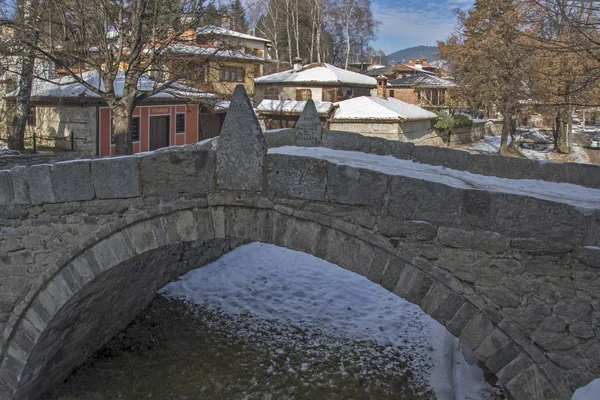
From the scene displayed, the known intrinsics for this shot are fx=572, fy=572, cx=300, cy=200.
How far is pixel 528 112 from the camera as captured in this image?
27.8 m

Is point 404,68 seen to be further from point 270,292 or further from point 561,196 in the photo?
point 561,196

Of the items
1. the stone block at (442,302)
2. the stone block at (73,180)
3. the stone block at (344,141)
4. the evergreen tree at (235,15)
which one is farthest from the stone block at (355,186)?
the evergreen tree at (235,15)

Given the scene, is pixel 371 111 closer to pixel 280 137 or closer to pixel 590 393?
pixel 280 137

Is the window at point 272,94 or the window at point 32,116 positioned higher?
the window at point 272,94

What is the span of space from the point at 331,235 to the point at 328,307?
4.68 metres

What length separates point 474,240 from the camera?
4.38 meters

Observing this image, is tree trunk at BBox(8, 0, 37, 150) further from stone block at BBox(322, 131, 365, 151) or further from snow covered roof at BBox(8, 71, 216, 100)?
stone block at BBox(322, 131, 365, 151)

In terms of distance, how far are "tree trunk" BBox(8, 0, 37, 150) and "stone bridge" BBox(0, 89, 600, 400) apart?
780cm

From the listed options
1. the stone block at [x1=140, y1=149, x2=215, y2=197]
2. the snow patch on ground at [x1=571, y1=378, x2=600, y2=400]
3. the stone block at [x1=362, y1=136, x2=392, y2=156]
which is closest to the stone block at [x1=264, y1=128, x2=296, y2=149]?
the stone block at [x1=362, y1=136, x2=392, y2=156]

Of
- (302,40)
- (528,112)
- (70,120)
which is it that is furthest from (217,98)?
(302,40)

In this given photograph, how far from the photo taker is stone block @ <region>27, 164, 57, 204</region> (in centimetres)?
558

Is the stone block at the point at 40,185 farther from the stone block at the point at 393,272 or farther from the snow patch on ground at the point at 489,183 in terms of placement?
the stone block at the point at 393,272

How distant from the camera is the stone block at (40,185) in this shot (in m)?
5.58

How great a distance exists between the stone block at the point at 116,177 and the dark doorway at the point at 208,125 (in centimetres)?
1886
